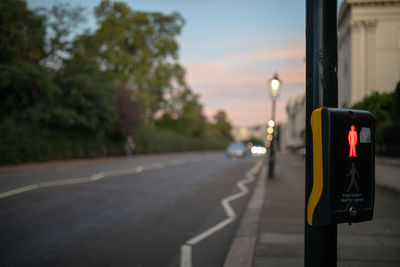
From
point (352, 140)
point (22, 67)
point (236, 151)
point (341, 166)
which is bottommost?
point (236, 151)

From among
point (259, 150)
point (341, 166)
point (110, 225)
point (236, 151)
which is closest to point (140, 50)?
point (236, 151)

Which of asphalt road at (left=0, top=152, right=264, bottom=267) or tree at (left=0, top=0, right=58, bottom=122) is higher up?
tree at (left=0, top=0, right=58, bottom=122)

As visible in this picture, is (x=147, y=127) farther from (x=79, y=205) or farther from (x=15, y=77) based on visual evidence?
(x=79, y=205)

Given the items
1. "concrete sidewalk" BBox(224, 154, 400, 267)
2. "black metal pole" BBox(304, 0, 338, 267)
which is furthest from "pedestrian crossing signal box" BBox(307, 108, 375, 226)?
"concrete sidewalk" BBox(224, 154, 400, 267)

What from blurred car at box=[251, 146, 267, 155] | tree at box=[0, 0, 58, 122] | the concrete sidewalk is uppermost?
tree at box=[0, 0, 58, 122]

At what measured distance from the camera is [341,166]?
2502 mm

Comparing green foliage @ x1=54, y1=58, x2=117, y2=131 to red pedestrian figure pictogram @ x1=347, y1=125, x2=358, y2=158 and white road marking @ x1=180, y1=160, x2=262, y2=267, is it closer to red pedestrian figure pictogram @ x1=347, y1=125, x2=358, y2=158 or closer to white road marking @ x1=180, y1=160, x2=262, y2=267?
white road marking @ x1=180, y1=160, x2=262, y2=267

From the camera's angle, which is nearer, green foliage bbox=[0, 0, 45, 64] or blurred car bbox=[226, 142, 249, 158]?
green foliage bbox=[0, 0, 45, 64]

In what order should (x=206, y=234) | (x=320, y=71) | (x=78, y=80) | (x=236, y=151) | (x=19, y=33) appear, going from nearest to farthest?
(x=320, y=71) < (x=206, y=234) < (x=19, y=33) < (x=78, y=80) < (x=236, y=151)

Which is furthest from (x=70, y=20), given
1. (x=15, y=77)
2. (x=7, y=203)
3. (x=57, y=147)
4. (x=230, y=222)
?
(x=230, y=222)

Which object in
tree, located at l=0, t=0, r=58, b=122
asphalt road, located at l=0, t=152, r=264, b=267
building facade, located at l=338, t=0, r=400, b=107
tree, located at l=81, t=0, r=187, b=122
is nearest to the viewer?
building facade, located at l=338, t=0, r=400, b=107

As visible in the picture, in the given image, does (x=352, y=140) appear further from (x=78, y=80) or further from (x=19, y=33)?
(x=78, y=80)

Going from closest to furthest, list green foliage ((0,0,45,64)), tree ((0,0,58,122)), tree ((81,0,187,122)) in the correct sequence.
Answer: green foliage ((0,0,45,64)), tree ((0,0,58,122)), tree ((81,0,187,122))

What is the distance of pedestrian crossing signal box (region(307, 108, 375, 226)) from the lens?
2.47 meters
